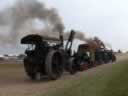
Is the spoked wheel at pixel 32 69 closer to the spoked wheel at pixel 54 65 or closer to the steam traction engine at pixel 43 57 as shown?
the steam traction engine at pixel 43 57

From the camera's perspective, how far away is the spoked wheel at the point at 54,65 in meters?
18.2

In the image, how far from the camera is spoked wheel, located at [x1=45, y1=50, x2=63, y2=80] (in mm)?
18172

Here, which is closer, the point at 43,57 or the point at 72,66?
the point at 43,57

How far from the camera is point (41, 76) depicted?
1994 cm

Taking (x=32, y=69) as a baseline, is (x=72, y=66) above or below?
below

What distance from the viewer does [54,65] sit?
19.0 m

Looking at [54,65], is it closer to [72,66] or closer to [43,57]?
[43,57]

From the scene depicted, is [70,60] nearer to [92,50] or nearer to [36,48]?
[36,48]

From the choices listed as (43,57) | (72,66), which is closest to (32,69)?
(43,57)

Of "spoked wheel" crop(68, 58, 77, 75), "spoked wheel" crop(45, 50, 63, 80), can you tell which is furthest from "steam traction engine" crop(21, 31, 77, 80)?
"spoked wheel" crop(68, 58, 77, 75)

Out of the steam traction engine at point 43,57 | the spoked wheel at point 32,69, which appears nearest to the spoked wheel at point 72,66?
the steam traction engine at point 43,57

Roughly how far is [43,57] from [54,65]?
912mm

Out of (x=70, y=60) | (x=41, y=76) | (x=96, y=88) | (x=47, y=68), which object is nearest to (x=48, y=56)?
(x=47, y=68)

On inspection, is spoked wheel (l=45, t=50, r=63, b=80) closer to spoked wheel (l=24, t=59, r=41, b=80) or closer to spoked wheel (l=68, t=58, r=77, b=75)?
spoked wheel (l=24, t=59, r=41, b=80)
